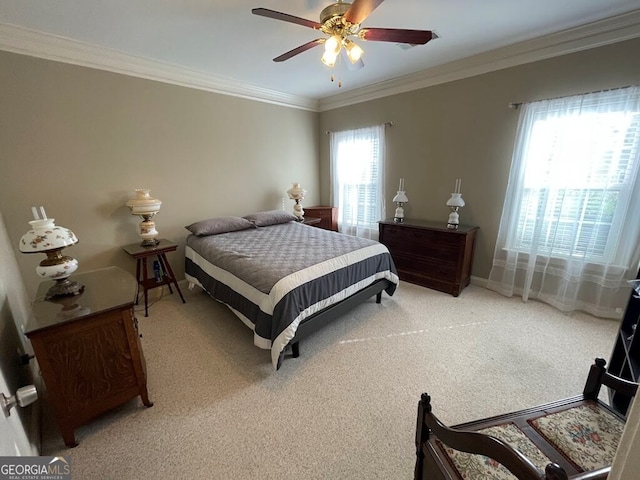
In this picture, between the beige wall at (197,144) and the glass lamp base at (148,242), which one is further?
the glass lamp base at (148,242)

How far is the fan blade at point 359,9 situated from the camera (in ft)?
4.49

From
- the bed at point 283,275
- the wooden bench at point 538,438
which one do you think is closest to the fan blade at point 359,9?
the bed at point 283,275

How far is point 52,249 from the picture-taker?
1.43 m

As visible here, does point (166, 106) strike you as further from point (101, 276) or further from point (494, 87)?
point (494, 87)

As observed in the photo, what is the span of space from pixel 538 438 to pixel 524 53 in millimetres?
3286

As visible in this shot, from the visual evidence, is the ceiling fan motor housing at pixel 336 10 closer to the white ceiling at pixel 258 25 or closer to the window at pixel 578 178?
the white ceiling at pixel 258 25

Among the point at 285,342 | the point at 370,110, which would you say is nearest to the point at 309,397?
the point at 285,342

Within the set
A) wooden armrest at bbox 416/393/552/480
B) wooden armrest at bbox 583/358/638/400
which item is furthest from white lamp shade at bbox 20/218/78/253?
wooden armrest at bbox 583/358/638/400

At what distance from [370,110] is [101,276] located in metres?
3.81

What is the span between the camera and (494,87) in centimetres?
279

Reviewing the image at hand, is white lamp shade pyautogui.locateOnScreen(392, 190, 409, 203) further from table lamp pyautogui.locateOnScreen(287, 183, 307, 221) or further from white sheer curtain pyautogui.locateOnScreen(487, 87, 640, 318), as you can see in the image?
table lamp pyautogui.locateOnScreen(287, 183, 307, 221)

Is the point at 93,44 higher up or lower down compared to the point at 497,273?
higher up

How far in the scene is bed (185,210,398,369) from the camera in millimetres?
1863

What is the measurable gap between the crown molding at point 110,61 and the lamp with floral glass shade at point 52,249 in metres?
1.84
